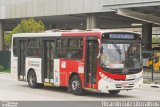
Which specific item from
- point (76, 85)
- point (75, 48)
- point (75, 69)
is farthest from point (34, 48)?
point (76, 85)

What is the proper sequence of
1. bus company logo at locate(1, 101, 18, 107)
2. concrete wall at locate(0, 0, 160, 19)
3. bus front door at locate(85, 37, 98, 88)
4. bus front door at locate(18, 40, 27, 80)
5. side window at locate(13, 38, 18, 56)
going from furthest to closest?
concrete wall at locate(0, 0, 160, 19), side window at locate(13, 38, 18, 56), bus front door at locate(18, 40, 27, 80), bus front door at locate(85, 37, 98, 88), bus company logo at locate(1, 101, 18, 107)

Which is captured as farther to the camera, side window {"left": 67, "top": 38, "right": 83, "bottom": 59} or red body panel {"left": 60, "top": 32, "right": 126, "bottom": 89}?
side window {"left": 67, "top": 38, "right": 83, "bottom": 59}

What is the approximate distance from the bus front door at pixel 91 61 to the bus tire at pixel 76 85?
0.43 metres

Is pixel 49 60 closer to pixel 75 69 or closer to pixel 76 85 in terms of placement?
pixel 75 69

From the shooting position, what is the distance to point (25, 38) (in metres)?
22.8

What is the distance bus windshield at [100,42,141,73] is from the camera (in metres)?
18.1

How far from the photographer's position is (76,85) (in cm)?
1914

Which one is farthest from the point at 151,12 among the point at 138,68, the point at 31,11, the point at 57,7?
the point at 138,68

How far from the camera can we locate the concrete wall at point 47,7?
3794 centimetres

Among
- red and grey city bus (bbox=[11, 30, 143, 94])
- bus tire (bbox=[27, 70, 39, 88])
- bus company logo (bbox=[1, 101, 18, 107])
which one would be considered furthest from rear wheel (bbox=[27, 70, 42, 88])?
bus company logo (bbox=[1, 101, 18, 107])

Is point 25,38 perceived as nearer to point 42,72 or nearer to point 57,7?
point 42,72

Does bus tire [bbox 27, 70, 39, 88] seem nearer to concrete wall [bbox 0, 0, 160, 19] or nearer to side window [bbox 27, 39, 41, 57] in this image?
side window [bbox 27, 39, 41, 57]

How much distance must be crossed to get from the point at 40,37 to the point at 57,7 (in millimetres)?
20045

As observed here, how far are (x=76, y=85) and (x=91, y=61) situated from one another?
1302 millimetres
